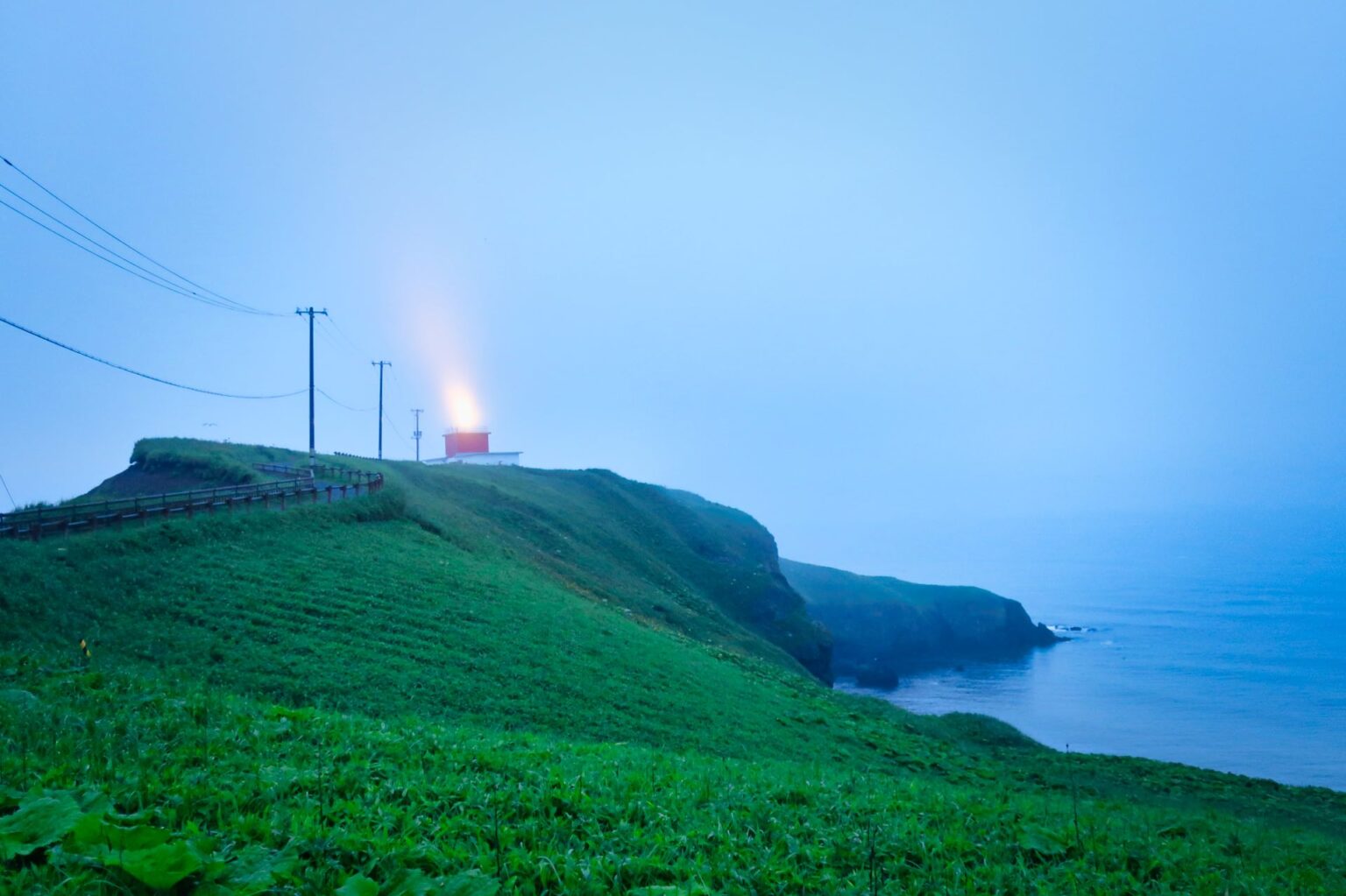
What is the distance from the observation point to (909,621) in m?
103

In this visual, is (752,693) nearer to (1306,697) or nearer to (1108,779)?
(1108,779)

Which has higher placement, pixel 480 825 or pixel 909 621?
pixel 480 825

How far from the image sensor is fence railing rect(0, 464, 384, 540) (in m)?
25.6

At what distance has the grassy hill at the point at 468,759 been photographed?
736 cm

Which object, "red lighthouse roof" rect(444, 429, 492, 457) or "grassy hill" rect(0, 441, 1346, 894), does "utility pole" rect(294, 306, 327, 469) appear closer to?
"grassy hill" rect(0, 441, 1346, 894)

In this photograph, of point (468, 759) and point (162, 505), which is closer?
point (468, 759)

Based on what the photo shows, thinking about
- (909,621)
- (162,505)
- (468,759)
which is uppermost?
(162,505)

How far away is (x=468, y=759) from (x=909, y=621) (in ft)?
323

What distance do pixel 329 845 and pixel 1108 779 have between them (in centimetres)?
2378

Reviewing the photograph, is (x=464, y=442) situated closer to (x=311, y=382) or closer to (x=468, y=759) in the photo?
(x=311, y=382)

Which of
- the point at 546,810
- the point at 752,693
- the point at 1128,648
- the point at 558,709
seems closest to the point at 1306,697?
the point at 1128,648

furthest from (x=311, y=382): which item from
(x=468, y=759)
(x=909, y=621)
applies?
(x=909, y=621)

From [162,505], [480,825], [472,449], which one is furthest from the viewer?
[472,449]

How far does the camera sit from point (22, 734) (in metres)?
10.0
